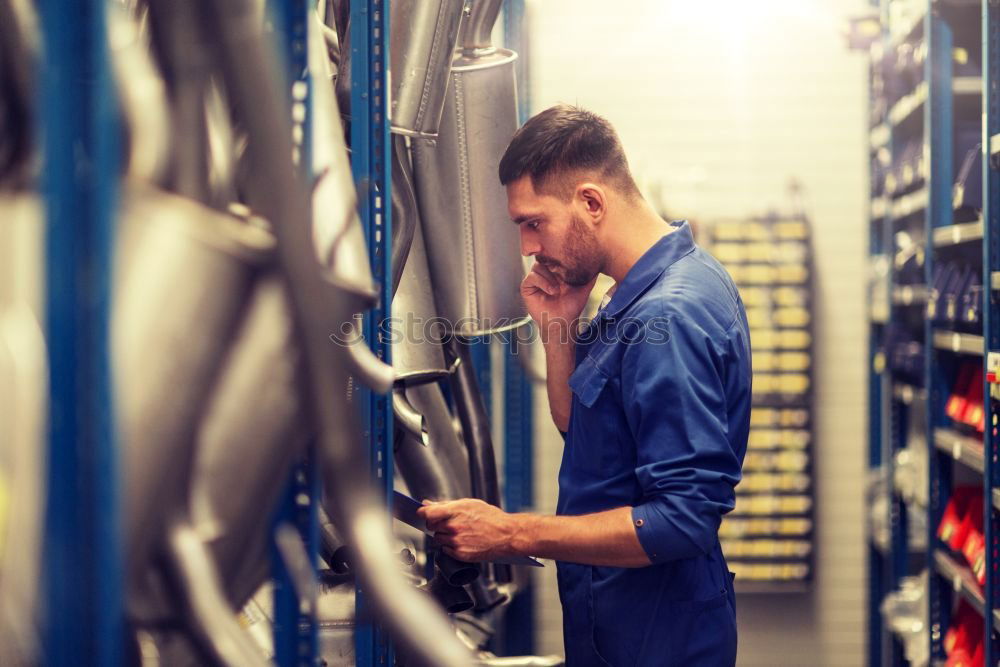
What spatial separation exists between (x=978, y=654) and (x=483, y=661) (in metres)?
1.88

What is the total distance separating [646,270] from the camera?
203cm

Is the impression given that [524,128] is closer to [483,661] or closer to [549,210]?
[549,210]

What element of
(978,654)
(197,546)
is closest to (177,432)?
(197,546)

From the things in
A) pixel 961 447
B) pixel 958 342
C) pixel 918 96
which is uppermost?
pixel 918 96

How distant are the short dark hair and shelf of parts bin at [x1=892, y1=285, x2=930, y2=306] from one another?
2457 millimetres

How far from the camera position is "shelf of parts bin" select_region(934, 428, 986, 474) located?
3.13m

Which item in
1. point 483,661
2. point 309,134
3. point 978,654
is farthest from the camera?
point 978,654

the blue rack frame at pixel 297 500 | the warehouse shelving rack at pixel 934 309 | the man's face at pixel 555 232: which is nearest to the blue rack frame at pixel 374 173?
the man's face at pixel 555 232

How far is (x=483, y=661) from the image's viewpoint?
7.82 ft

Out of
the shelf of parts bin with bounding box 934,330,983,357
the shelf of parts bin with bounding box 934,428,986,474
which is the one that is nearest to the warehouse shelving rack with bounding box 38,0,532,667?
the shelf of parts bin with bounding box 934,428,986,474

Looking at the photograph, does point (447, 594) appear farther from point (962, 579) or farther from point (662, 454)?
point (962, 579)

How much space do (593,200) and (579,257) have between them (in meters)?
0.12

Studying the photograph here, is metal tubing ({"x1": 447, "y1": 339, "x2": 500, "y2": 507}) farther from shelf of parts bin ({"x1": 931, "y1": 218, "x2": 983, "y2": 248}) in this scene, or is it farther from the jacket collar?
shelf of parts bin ({"x1": 931, "y1": 218, "x2": 983, "y2": 248})

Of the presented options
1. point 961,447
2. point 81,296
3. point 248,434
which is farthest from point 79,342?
point 961,447
